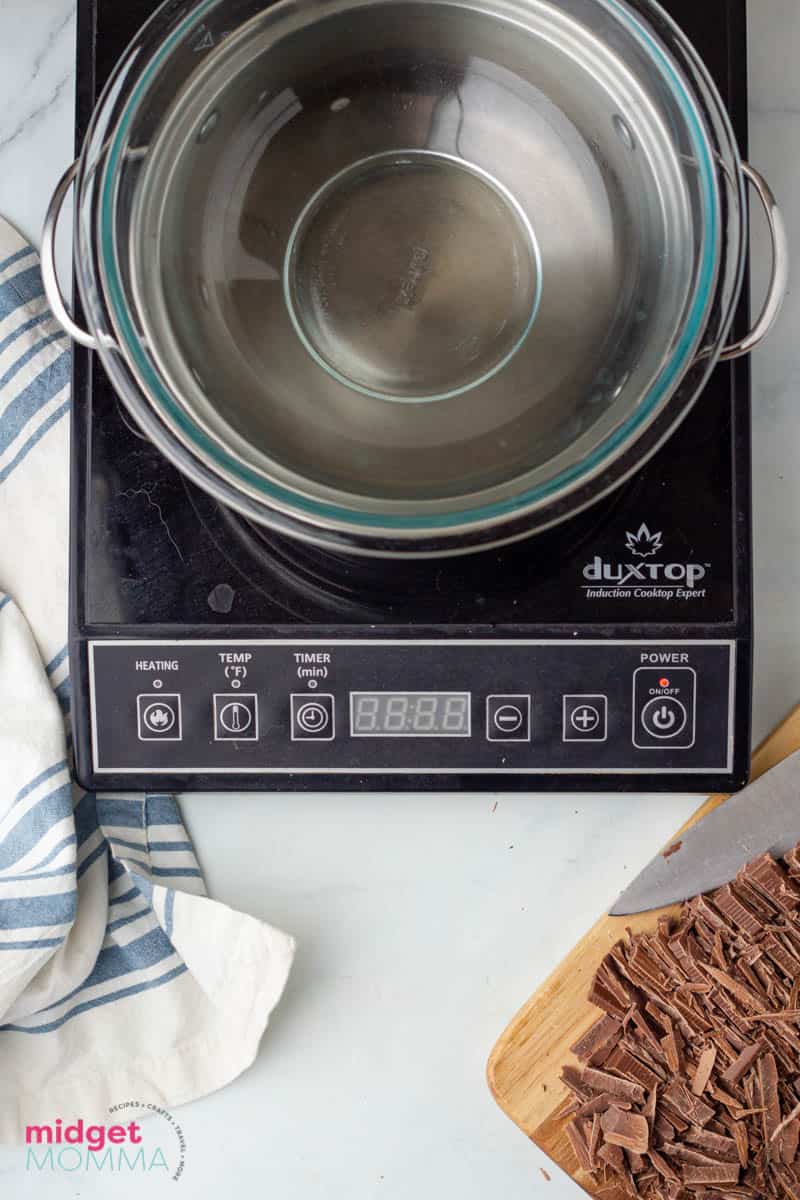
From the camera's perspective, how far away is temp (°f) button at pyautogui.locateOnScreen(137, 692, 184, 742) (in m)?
0.60

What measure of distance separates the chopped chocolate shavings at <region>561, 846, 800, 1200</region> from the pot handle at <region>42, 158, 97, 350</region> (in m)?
0.47

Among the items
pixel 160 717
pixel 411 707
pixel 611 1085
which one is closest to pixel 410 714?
pixel 411 707

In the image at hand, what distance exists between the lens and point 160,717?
597 millimetres

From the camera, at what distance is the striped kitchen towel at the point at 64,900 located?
2.09 ft

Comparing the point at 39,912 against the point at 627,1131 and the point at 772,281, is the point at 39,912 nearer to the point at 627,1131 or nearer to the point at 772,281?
the point at 627,1131

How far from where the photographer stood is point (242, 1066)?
0.67 m

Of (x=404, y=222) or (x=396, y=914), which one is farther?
(x=396, y=914)

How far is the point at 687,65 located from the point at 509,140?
10 cm

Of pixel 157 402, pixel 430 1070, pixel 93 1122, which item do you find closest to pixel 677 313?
pixel 157 402

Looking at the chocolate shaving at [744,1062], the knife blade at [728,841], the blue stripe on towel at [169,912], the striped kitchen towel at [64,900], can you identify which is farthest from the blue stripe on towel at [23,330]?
the chocolate shaving at [744,1062]

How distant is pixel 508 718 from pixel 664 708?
0.09 meters

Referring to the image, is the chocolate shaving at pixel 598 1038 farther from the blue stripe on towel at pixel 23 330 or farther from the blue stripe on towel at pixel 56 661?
the blue stripe on towel at pixel 23 330

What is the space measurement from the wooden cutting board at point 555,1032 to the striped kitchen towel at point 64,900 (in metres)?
0.15

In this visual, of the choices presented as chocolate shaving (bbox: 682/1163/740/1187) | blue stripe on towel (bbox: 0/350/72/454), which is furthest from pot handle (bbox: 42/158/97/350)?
chocolate shaving (bbox: 682/1163/740/1187)
